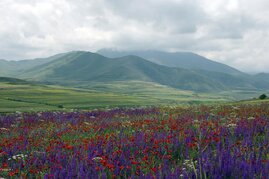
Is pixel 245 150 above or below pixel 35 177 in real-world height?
above

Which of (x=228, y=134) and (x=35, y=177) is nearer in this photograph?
(x=35, y=177)

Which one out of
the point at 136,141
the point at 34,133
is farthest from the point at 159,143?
the point at 34,133

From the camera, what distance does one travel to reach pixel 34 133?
14.3m

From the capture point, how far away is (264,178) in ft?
17.2

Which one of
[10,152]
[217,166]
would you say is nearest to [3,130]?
[10,152]

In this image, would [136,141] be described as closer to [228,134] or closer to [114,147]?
[114,147]

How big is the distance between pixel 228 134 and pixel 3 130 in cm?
1119

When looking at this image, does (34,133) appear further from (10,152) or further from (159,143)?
(159,143)

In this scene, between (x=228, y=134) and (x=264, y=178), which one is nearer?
(x=264, y=178)

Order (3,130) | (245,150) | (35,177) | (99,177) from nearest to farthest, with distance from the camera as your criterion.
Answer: (99,177) → (35,177) → (245,150) → (3,130)

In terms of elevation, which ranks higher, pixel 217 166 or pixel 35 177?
pixel 217 166

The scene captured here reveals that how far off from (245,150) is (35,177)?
4618 millimetres

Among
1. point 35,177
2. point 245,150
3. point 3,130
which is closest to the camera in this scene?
point 35,177

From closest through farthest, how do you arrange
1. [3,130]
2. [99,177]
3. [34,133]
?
[99,177] < [34,133] < [3,130]
